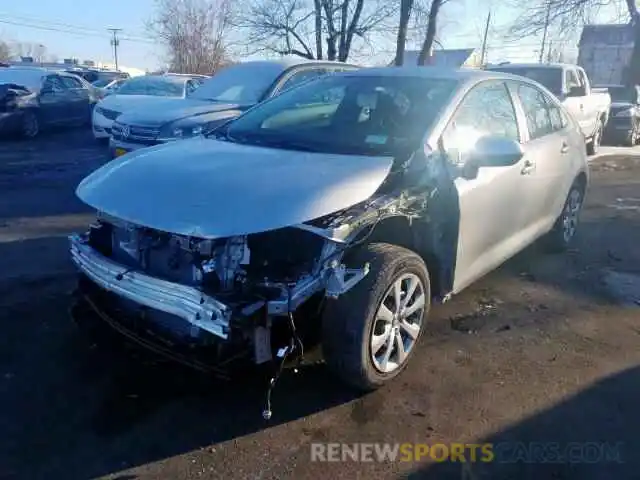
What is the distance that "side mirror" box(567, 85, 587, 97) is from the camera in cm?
1251

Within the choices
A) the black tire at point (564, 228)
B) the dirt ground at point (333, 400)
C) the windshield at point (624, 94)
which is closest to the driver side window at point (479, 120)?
the dirt ground at point (333, 400)

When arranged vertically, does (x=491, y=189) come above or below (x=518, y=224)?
above

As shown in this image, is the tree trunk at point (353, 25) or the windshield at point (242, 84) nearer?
the windshield at point (242, 84)

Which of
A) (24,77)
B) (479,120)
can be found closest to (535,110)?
(479,120)

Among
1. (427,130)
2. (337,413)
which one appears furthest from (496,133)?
(337,413)

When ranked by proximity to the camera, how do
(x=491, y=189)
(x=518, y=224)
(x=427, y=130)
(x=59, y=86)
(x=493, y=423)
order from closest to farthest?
(x=493, y=423) < (x=427, y=130) < (x=491, y=189) < (x=518, y=224) < (x=59, y=86)

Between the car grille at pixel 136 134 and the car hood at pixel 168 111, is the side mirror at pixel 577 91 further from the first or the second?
the car grille at pixel 136 134

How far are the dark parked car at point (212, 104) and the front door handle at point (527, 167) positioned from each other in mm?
3875

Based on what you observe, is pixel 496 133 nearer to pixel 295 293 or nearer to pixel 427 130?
pixel 427 130

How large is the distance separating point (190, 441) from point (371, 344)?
1.02 m

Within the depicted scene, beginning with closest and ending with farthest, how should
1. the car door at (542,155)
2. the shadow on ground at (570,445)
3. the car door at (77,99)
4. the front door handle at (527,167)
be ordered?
the shadow on ground at (570,445) → the front door handle at (527,167) → the car door at (542,155) → the car door at (77,99)

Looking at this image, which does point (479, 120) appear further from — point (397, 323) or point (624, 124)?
point (624, 124)

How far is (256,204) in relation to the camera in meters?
3.05

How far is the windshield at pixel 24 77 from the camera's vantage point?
14594 millimetres
